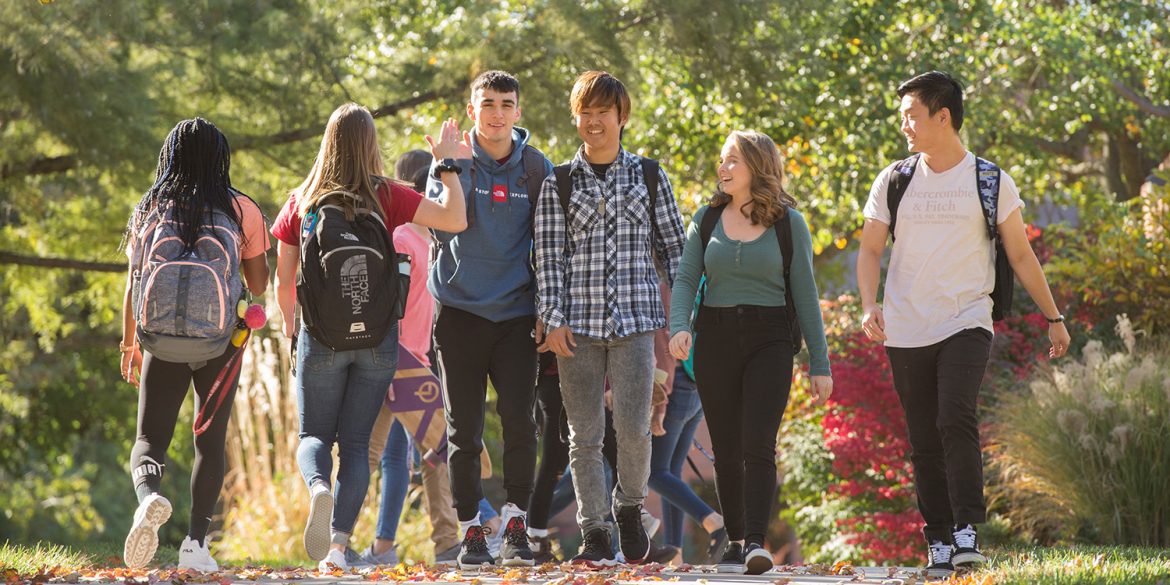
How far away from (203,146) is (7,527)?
734 inches

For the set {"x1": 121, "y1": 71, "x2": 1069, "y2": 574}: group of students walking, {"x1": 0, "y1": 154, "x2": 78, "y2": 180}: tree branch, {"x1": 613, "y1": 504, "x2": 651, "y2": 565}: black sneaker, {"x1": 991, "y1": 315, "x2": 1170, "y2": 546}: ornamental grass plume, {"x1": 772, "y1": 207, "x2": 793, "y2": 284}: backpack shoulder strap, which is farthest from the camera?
{"x1": 0, "y1": 154, "x2": 78, "y2": 180}: tree branch

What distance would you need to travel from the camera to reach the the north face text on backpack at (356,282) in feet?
17.1

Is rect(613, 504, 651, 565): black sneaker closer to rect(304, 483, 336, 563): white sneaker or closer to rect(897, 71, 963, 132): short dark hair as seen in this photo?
rect(304, 483, 336, 563): white sneaker

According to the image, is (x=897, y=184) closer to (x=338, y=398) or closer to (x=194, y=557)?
(x=338, y=398)

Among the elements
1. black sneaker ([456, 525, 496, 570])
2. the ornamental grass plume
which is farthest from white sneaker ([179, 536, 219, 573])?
the ornamental grass plume

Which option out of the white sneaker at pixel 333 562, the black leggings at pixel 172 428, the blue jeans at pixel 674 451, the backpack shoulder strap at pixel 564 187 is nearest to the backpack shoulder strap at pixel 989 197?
the backpack shoulder strap at pixel 564 187

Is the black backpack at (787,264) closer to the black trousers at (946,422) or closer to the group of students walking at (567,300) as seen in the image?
the group of students walking at (567,300)

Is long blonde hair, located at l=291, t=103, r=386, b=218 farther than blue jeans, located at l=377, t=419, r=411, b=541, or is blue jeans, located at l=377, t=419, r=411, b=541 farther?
blue jeans, located at l=377, t=419, r=411, b=541

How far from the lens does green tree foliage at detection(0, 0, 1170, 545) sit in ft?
34.5

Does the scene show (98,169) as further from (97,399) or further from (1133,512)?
(97,399)

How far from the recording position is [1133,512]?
7758 millimetres

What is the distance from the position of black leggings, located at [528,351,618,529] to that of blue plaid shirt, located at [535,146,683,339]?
559mm

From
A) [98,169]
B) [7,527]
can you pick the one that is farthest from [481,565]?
[7,527]

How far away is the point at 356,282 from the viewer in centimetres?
525
